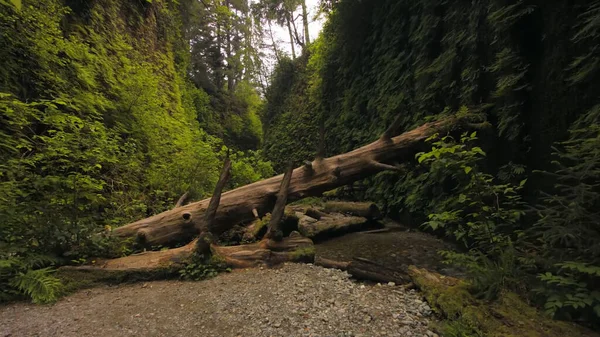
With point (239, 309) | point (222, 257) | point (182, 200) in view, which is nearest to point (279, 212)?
point (222, 257)

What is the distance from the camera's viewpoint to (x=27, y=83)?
5305 millimetres

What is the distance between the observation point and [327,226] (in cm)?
656

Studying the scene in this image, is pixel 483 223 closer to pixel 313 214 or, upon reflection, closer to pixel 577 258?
pixel 577 258

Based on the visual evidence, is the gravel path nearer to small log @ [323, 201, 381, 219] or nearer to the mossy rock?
the mossy rock

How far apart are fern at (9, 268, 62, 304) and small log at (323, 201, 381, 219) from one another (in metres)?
6.11

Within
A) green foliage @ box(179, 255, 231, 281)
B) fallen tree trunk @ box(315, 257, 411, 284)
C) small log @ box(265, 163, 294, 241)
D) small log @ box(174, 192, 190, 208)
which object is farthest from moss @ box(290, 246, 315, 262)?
small log @ box(174, 192, 190, 208)

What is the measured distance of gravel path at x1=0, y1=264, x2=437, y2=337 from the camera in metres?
2.66

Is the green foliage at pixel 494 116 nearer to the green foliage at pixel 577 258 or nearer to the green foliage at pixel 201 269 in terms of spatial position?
the green foliage at pixel 577 258

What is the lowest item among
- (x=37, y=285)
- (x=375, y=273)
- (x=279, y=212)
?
(x=375, y=273)

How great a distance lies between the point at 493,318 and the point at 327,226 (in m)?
4.29

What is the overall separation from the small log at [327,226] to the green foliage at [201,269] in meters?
2.40

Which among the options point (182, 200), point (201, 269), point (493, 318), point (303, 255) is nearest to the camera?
point (493, 318)

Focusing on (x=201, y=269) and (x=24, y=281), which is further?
(x=201, y=269)

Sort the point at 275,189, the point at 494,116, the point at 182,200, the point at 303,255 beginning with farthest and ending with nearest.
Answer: the point at 182,200 → the point at 275,189 → the point at 494,116 → the point at 303,255
